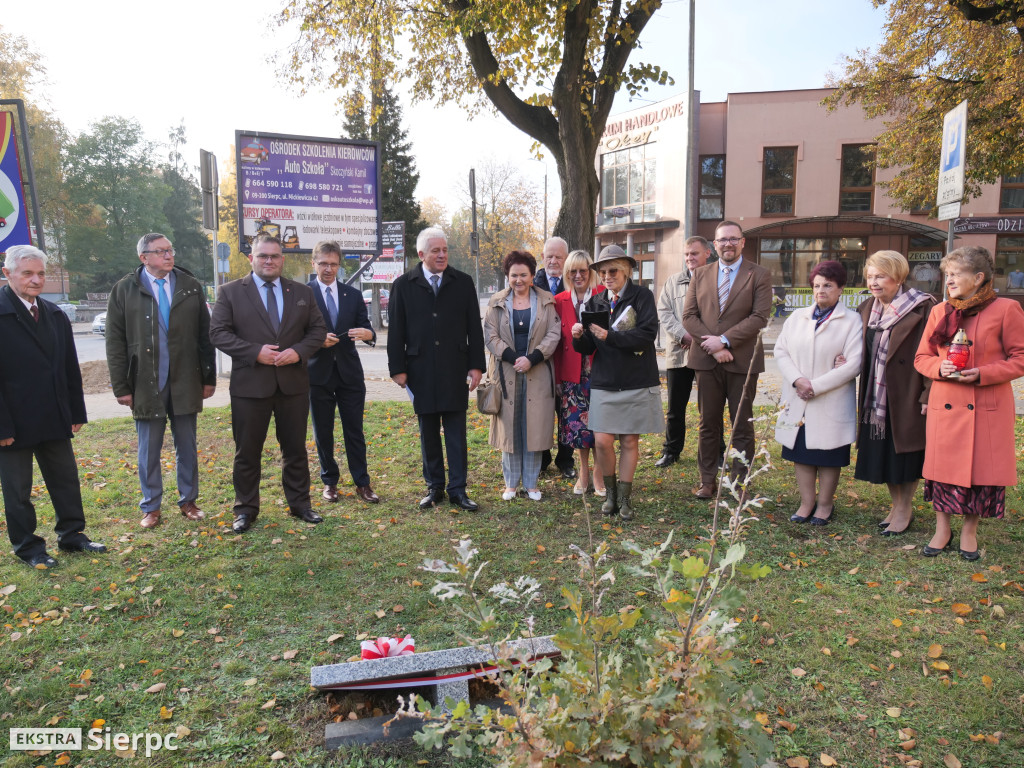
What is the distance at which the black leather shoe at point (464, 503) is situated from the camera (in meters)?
5.80

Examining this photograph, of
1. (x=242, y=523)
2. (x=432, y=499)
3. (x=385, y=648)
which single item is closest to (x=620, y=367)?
(x=432, y=499)

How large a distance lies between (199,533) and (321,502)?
43.4 inches

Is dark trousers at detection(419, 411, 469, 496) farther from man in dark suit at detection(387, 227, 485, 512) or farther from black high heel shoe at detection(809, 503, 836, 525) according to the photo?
black high heel shoe at detection(809, 503, 836, 525)

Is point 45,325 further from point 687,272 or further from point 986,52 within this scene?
point 986,52

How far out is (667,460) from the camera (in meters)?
7.18

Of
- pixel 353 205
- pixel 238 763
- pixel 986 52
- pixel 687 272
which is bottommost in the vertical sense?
pixel 238 763

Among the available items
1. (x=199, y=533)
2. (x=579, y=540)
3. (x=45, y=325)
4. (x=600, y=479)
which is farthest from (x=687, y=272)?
(x=45, y=325)

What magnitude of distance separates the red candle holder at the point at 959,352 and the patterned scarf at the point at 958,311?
0.07 m

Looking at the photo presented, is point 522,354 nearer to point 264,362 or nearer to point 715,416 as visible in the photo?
point 715,416

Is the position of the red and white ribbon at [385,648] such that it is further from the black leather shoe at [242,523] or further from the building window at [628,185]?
the building window at [628,185]

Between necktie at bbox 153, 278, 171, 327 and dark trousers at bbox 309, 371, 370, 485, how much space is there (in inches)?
51.3

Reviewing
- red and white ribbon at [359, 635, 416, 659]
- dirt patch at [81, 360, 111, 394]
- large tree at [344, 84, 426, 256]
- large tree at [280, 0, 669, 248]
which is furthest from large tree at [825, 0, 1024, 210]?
large tree at [344, 84, 426, 256]

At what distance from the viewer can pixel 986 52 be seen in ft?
45.2

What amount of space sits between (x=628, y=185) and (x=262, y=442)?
29.7 m
